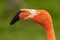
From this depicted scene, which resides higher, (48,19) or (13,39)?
(48,19)

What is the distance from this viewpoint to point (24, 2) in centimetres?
1036

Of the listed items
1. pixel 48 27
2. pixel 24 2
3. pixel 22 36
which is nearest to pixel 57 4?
pixel 24 2

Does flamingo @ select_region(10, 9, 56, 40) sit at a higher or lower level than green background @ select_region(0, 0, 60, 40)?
higher

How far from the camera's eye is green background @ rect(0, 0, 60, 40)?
339 inches

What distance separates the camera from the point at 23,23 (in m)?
9.34

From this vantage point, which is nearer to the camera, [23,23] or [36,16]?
[36,16]

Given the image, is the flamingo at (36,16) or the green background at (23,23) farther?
the green background at (23,23)

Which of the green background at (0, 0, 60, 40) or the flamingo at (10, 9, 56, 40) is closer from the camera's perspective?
the flamingo at (10, 9, 56, 40)

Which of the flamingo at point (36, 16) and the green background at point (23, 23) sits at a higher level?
the flamingo at point (36, 16)

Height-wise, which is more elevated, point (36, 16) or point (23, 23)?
point (36, 16)

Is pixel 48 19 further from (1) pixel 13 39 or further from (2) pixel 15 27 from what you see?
(2) pixel 15 27

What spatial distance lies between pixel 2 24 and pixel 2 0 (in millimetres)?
1591

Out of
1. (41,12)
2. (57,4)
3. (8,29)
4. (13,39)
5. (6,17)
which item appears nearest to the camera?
(41,12)

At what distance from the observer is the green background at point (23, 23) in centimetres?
862
